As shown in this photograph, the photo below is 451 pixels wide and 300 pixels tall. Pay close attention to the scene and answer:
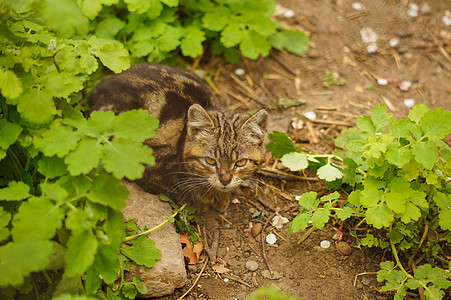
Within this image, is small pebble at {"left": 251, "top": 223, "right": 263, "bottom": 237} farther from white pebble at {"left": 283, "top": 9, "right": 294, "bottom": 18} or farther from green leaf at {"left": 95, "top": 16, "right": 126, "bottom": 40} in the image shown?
white pebble at {"left": 283, "top": 9, "right": 294, "bottom": 18}

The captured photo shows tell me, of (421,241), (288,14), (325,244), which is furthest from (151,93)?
(288,14)

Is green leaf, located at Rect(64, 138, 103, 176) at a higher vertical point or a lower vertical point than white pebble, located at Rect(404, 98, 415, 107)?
higher

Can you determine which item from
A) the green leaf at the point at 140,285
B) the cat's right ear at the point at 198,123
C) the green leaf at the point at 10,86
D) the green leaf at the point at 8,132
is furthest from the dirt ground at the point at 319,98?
the green leaf at the point at 10,86

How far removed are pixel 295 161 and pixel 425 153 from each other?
1.12 metres

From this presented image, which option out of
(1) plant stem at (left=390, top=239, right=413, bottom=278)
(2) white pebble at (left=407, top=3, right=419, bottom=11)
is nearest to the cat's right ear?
(1) plant stem at (left=390, top=239, right=413, bottom=278)

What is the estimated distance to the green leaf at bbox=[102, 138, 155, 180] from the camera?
7.25ft

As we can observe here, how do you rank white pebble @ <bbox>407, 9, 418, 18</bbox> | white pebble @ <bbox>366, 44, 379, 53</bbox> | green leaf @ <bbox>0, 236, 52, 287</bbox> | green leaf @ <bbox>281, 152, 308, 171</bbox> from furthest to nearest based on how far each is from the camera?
white pebble @ <bbox>407, 9, 418, 18</bbox> → white pebble @ <bbox>366, 44, 379, 53</bbox> → green leaf @ <bbox>281, 152, 308, 171</bbox> → green leaf @ <bbox>0, 236, 52, 287</bbox>

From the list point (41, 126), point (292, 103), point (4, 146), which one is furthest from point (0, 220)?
point (292, 103)

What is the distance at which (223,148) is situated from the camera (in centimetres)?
377

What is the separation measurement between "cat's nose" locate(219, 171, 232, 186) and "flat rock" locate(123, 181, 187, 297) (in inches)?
21.7

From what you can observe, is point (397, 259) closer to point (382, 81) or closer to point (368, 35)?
point (382, 81)

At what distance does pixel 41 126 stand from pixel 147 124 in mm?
731

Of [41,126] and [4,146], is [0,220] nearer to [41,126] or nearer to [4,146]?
[4,146]

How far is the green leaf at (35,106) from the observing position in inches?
93.1
